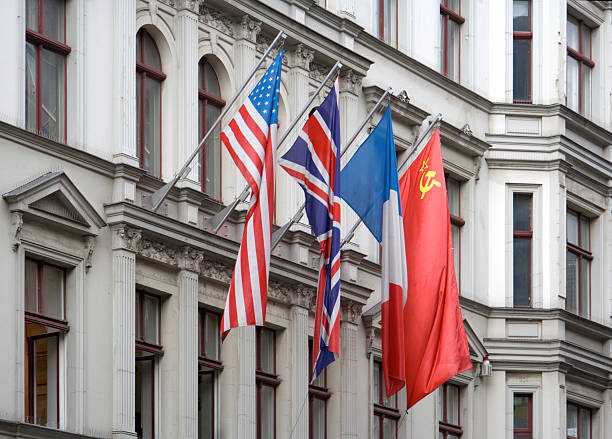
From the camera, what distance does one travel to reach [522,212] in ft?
115

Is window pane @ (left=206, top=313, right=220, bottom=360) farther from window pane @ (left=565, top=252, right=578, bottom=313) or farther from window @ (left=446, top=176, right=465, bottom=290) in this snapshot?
window pane @ (left=565, top=252, right=578, bottom=313)

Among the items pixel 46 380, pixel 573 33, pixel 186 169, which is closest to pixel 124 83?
pixel 186 169

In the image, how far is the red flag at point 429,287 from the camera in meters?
27.6

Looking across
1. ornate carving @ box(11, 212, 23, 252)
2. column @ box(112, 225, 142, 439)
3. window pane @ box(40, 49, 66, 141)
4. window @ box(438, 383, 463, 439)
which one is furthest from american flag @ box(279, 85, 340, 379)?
window @ box(438, 383, 463, 439)

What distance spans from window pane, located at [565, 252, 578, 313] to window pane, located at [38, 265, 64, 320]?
49.1ft

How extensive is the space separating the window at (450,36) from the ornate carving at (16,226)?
13346mm

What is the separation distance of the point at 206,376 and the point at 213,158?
3.56 meters

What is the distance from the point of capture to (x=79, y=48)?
81.6 feet

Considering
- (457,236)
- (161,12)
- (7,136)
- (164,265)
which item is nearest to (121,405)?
(164,265)

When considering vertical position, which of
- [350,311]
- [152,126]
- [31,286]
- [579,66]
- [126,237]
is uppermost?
[579,66]

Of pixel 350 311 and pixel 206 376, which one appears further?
pixel 350 311

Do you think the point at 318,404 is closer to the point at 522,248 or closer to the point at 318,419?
the point at 318,419

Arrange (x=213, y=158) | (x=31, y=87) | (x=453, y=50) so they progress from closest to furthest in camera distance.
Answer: (x=31, y=87) < (x=213, y=158) < (x=453, y=50)

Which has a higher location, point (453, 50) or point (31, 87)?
point (453, 50)
